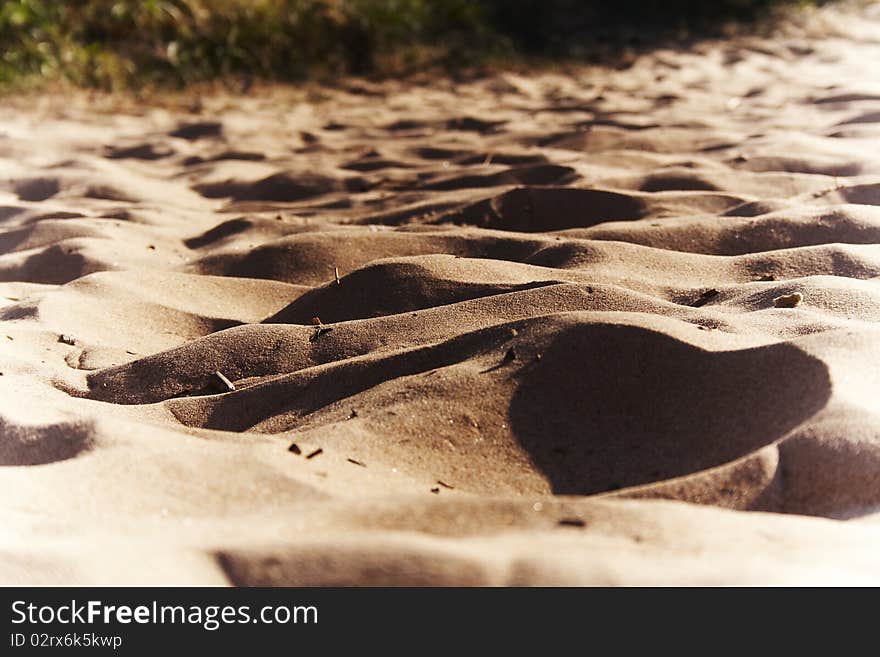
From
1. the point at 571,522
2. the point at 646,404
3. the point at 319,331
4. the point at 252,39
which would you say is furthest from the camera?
the point at 252,39

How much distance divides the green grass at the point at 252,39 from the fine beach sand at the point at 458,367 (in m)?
2.46

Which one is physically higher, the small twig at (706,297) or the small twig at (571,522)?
the small twig at (571,522)

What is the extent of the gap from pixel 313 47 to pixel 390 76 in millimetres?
631

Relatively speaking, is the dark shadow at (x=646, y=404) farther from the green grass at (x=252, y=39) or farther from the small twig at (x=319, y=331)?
the green grass at (x=252, y=39)

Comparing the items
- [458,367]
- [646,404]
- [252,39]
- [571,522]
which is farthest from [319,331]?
[252,39]

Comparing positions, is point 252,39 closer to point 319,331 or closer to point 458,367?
point 319,331

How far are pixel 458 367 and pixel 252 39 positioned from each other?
204 inches

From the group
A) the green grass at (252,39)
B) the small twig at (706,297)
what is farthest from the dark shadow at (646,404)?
the green grass at (252,39)

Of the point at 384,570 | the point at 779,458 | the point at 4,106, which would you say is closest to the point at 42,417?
the point at 384,570

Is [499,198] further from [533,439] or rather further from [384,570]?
[384,570]

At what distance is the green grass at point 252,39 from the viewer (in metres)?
6.00

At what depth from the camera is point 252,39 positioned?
21.0 ft

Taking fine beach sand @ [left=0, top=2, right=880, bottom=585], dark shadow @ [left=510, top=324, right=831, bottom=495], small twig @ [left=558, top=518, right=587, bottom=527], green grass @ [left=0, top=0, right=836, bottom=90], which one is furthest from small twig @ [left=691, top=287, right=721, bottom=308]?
green grass @ [left=0, top=0, right=836, bottom=90]
